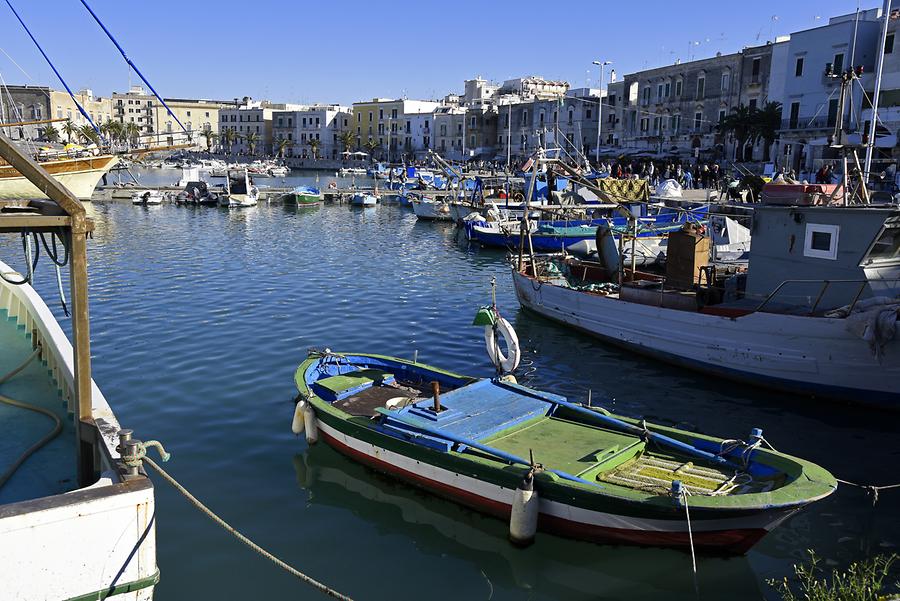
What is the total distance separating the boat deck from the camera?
25.3 feet

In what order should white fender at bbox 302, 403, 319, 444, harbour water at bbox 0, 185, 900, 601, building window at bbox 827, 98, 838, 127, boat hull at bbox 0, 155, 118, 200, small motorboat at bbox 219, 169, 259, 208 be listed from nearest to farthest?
harbour water at bbox 0, 185, 900, 601
white fender at bbox 302, 403, 319, 444
building window at bbox 827, 98, 838, 127
boat hull at bbox 0, 155, 118, 200
small motorboat at bbox 219, 169, 259, 208

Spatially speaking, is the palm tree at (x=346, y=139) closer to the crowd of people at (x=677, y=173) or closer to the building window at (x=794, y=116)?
the crowd of people at (x=677, y=173)

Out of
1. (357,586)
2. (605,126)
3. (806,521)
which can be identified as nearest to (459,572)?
(357,586)

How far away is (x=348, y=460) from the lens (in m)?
11.8

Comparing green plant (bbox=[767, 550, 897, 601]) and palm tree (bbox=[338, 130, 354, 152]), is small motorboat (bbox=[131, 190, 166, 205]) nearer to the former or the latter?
green plant (bbox=[767, 550, 897, 601])

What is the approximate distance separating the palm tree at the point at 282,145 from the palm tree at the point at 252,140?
5.54 meters

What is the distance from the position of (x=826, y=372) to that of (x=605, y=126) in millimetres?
74641

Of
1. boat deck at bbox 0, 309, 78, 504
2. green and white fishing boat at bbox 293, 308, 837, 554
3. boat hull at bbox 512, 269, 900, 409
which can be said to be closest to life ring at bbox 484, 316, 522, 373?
green and white fishing boat at bbox 293, 308, 837, 554

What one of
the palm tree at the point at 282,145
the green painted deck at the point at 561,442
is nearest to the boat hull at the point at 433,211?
the green painted deck at the point at 561,442

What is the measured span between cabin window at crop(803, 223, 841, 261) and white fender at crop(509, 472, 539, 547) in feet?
33.9

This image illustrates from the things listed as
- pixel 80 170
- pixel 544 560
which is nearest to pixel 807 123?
pixel 544 560

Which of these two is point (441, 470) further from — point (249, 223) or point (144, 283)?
Answer: point (249, 223)

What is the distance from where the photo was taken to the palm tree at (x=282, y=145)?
138 m

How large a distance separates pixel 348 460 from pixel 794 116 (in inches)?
1976
